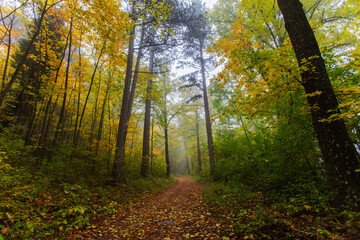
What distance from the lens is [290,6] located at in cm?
342

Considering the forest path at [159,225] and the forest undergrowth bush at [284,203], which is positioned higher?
the forest undergrowth bush at [284,203]

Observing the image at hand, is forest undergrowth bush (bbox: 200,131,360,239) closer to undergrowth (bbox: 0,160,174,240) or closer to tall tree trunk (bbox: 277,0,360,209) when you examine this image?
tall tree trunk (bbox: 277,0,360,209)

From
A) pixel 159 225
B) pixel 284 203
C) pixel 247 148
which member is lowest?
pixel 159 225

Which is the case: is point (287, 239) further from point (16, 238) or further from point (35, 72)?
point (35, 72)

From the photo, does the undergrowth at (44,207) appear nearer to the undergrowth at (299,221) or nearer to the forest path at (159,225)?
the forest path at (159,225)

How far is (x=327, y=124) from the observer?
9.04 ft

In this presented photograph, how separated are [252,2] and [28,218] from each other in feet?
31.8

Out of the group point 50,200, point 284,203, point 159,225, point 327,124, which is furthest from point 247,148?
point 50,200

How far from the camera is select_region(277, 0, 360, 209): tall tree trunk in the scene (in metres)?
2.51

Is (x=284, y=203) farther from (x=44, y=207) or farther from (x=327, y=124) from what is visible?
(x=44, y=207)

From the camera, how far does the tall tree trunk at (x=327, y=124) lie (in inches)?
98.7

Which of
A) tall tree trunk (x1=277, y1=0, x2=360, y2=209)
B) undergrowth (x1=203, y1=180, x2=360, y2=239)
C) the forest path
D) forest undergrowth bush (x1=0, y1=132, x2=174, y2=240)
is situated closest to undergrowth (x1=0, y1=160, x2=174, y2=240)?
forest undergrowth bush (x1=0, y1=132, x2=174, y2=240)

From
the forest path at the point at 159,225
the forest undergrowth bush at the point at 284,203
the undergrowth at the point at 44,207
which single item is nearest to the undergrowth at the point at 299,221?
the forest undergrowth bush at the point at 284,203

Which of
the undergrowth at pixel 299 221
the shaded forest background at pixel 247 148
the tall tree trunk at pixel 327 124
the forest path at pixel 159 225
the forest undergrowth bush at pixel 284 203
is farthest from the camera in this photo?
the forest path at pixel 159 225
